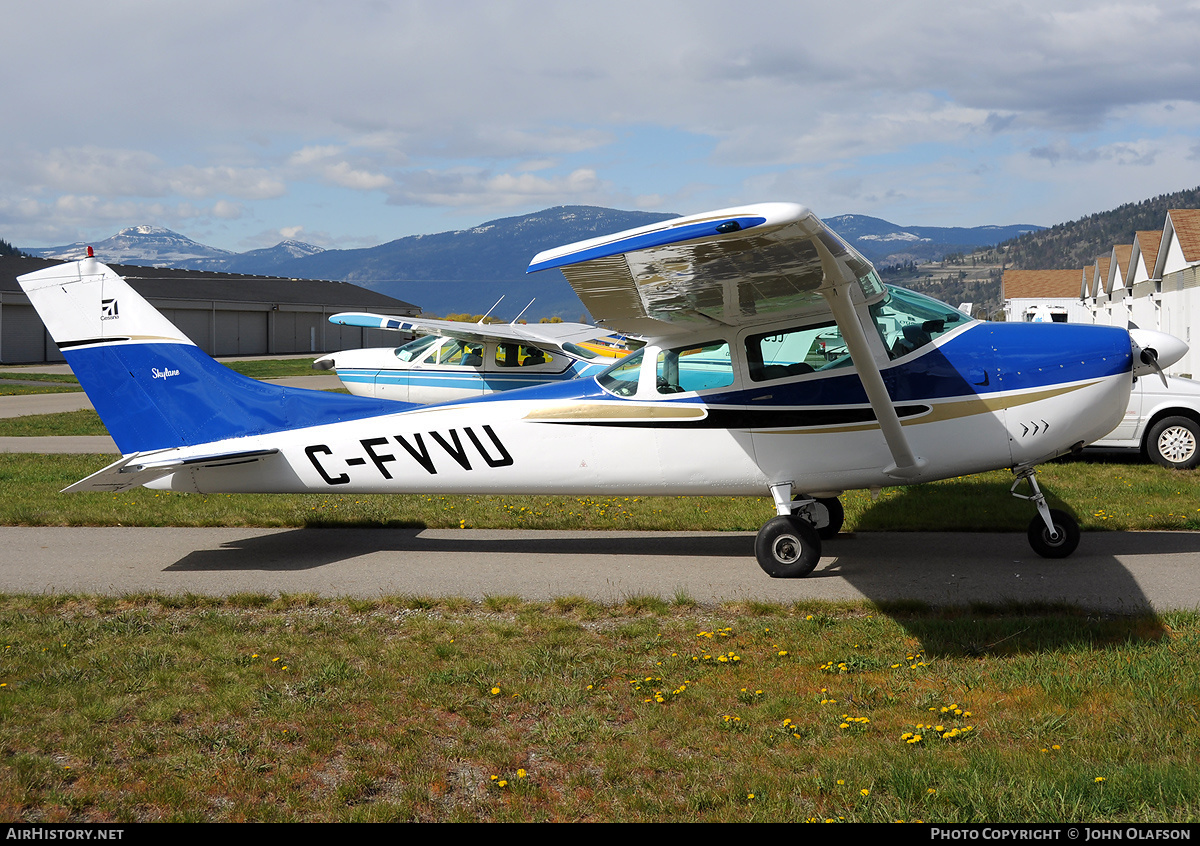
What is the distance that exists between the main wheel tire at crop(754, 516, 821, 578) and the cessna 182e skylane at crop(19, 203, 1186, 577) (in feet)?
0.05

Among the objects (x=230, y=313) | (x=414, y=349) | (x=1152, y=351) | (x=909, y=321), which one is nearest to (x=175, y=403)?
(x=909, y=321)

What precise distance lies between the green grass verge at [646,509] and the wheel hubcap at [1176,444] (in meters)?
0.60

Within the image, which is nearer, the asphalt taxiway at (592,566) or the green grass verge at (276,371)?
the asphalt taxiway at (592,566)

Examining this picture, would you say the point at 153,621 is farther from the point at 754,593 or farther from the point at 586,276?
the point at 754,593

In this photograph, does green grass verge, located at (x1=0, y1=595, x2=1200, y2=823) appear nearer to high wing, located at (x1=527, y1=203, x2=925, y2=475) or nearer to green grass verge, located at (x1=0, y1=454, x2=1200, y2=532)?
high wing, located at (x1=527, y1=203, x2=925, y2=475)

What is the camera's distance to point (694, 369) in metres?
7.24

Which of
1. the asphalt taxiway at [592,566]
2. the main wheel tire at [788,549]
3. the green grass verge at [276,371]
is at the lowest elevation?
the asphalt taxiway at [592,566]

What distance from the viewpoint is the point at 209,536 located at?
349 inches

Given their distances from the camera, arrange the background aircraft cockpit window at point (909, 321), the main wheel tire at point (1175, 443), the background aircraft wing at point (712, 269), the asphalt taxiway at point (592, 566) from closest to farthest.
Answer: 1. the background aircraft wing at point (712, 269)
2. the asphalt taxiway at point (592, 566)
3. the background aircraft cockpit window at point (909, 321)
4. the main wheel tire at point (1175, 443)

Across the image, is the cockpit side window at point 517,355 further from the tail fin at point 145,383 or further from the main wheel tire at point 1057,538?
the main wheel tire at point 1057,538

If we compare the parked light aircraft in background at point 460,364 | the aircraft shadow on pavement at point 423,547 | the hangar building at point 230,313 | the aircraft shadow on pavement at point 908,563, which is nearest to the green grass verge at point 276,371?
the hangar building at point 230,313

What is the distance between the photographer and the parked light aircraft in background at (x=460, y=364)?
17188mm

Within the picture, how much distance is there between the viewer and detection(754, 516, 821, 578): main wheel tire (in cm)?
689

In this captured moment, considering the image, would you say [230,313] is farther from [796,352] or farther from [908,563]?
[908,563]
